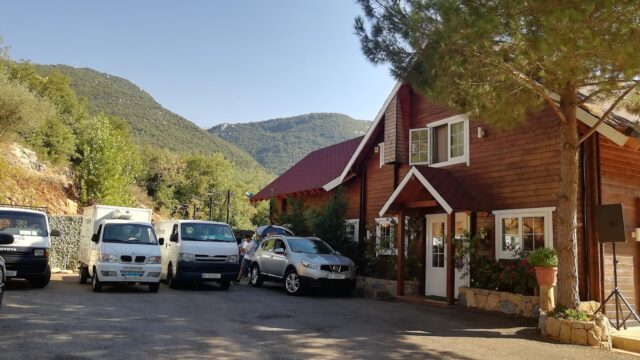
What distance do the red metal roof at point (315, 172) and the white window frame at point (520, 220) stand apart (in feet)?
26.9

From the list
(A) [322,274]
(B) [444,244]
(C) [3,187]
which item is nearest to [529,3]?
(B) [444,244]

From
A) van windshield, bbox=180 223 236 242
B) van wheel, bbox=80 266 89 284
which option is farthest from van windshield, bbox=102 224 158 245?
van wheel, bbox=80 266 89 284

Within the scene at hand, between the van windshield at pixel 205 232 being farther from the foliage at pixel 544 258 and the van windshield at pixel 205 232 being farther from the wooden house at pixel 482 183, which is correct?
the foliage at pixel 544 258

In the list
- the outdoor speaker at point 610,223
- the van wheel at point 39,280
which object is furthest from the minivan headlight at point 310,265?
the outdoor speaker at point 610,223

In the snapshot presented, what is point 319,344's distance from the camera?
773cm

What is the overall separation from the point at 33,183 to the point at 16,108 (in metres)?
4.86

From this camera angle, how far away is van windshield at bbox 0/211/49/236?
13.2m

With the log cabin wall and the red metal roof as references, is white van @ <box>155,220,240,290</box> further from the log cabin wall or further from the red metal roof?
the log cabin wall

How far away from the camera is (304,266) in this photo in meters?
14.3

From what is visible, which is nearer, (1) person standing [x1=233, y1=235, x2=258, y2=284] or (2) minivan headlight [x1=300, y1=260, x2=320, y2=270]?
(2) minivan headlight [x1=300, y1=260, x2=320, y2=270]

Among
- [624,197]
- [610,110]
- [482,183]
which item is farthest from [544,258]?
[482,183]

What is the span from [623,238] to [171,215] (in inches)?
1932

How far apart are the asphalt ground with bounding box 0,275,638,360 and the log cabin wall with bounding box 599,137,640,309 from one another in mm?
2494

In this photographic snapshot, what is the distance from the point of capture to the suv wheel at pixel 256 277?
54.5ft
